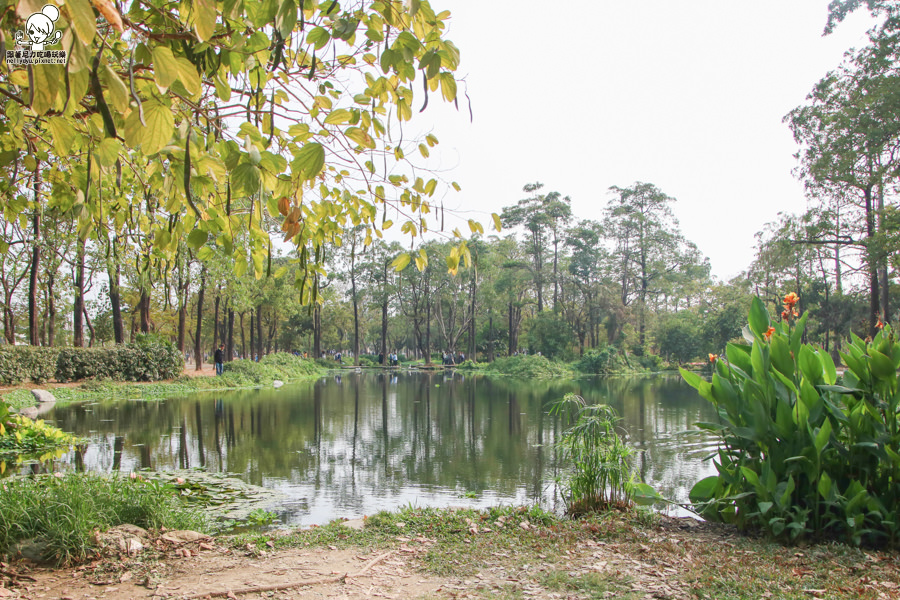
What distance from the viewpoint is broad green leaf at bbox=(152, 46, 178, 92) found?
4.75ft

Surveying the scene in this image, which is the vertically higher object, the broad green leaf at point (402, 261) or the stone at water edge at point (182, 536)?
the broad green leaf at point (402, 261)

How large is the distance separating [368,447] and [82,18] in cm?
888

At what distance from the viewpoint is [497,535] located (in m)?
4.20

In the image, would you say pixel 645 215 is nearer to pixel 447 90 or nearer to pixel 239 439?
pixel 239 439

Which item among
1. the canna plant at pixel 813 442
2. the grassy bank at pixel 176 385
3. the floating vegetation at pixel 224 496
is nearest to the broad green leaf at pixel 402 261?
the canna plant at pixel 813 442

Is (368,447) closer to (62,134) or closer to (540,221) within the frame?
(62,134)

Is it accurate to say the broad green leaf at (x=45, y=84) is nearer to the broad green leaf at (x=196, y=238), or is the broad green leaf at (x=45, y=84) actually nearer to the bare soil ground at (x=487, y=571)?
the broad green leaf at (x=196, y=238)

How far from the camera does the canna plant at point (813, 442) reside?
12.2 ft

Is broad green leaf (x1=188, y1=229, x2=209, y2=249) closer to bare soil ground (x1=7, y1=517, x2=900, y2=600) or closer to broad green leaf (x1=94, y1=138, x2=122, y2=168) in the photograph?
broad green leaf (x1=94, y1=138, x2=122, y2=168)

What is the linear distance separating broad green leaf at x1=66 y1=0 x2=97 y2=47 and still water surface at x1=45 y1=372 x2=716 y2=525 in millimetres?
4879

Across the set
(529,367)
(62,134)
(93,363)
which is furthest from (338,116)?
(529,367)

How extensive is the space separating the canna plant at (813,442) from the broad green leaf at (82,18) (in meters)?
4.30

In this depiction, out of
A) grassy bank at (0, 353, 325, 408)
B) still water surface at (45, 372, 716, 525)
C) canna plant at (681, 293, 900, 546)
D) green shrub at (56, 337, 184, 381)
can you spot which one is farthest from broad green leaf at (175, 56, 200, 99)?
green shrub at (56, 337, 184, 381)

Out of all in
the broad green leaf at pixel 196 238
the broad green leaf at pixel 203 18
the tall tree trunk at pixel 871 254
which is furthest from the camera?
the tall tree trunk at pixel 871 254
